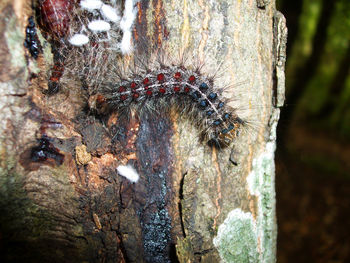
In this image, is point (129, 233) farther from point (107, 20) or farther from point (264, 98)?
point (107, 20)

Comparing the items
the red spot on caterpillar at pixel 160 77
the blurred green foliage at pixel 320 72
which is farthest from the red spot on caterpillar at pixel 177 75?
the blurred green foliage at pixel 320 72

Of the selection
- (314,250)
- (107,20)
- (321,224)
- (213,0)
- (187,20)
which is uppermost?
(107,20)

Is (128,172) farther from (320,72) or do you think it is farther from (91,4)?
(320,72)

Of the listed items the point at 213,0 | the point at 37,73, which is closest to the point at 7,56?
the point at 37,73

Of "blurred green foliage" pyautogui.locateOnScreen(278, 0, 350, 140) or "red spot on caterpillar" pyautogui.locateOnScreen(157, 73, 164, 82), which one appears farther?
"blurred green foliage" pyautogui.locateOnScreen(278, 0, 350, 140)

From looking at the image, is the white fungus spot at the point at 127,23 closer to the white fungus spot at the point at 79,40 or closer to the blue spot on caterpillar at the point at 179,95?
the blue spot on caterpillar at the point at 179,95

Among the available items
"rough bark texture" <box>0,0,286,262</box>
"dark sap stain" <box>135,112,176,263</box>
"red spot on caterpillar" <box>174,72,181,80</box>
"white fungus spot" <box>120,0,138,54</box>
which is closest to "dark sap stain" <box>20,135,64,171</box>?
"rough bark texture" <box>0,0,286,262</box>

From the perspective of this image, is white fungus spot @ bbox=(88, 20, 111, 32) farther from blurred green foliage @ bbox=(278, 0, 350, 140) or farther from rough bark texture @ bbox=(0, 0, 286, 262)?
blurred green foliage @ bbox=(278, 0, 350, 140)
